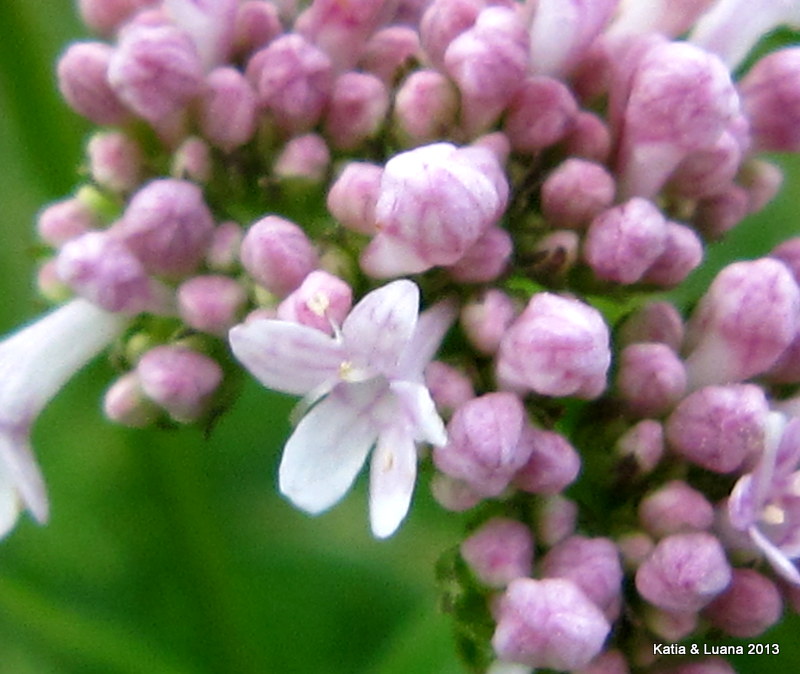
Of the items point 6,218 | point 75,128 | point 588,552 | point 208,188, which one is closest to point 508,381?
point 588,552

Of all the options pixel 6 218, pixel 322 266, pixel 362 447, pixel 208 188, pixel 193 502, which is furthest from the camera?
pixel 6 218

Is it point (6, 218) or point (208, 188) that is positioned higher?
point (208, 188)

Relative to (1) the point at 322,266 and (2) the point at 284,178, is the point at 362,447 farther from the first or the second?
(2) the point at 284,178

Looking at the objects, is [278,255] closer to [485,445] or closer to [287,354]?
[287,354]

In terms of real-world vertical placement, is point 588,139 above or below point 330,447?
above

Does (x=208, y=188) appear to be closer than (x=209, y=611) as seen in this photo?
Yes

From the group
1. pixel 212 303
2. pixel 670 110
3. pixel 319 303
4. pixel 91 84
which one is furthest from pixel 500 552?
pixel 91 84
